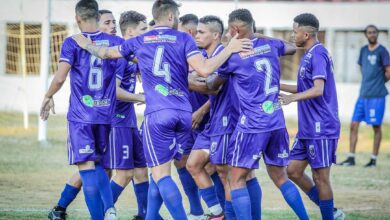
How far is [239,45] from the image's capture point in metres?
9.77

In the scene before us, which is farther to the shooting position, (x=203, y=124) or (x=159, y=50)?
(x=203, y=124)

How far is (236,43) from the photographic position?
385 inches

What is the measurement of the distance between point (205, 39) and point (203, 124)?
3.66 feet

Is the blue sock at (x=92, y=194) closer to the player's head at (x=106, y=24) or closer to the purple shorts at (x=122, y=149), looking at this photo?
the purple shorts at (x=122, y=149)

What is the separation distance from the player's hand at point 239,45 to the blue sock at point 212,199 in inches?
78.3

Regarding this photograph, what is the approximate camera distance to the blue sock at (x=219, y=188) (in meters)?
11.4

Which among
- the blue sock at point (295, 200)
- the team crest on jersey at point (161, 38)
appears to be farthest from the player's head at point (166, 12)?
the blue sock at point (295, 200)

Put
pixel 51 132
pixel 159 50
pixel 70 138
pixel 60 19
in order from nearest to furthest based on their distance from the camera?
pixel 159 50 < pixel 70 138 < pixel 51 132 < pixel 60 19

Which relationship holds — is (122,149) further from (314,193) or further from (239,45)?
(314,193)

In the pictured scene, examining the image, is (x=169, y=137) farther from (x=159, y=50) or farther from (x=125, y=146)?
(x=125, y=146)

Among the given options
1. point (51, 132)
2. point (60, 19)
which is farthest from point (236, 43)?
point (60, 19)

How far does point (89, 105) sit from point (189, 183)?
2049 mm

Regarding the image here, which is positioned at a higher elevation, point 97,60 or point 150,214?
point 97,60

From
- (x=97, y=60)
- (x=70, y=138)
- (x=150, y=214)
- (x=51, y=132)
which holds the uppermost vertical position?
(x=97, y=60)
